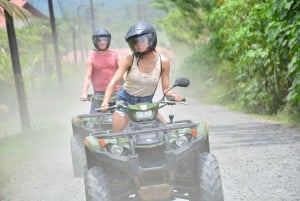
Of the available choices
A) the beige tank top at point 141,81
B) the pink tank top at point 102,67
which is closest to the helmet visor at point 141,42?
the beige tank top at point 141,81

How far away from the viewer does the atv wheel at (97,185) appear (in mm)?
5695

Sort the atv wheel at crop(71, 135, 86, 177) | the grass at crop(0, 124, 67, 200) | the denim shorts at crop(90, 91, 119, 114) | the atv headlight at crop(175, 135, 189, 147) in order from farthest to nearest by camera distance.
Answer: the grass at crop(0, 124, 67, 200), the denim shorts at crop(90, 91, 119, 114), the atv wheel at crop(71, 135, 86, 177), the atv headlight at crop(175, 135, 189, 147)

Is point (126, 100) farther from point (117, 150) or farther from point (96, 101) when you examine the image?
point (96, 101)

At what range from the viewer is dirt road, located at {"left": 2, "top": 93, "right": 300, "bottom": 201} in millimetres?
7695

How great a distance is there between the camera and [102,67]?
9.74 m

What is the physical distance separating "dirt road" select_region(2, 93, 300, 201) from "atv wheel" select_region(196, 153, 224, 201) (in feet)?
4.65

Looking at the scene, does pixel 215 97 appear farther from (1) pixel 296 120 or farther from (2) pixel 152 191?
(2) pixel 152 191

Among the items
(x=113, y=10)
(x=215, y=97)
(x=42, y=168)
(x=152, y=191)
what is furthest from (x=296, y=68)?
(x=113, y=10)

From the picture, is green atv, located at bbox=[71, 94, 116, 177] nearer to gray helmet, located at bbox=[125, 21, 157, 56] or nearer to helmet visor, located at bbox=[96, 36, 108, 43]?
helmet visor, located at bbox=[96, 36, 108, 43]

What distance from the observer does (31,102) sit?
3219 cm

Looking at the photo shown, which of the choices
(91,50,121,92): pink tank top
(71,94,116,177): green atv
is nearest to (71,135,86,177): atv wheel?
(71,94,116,177): green atv

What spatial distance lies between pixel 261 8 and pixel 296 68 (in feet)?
13.9

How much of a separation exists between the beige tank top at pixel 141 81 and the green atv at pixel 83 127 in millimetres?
2110

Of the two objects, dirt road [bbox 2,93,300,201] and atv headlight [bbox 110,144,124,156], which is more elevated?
atv headlight [bbox 110,144,124,156]
